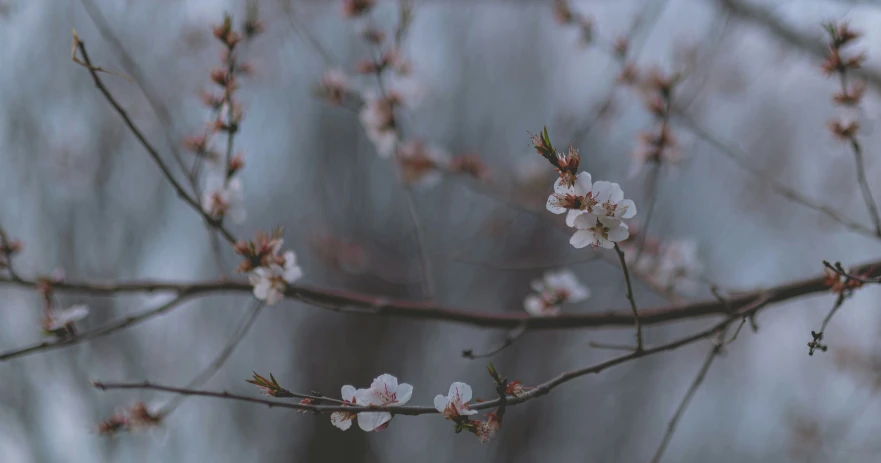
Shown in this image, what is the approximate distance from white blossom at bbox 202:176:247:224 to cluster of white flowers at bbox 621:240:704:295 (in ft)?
4.91

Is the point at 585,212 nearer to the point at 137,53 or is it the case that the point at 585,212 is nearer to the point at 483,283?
the point at 137,53

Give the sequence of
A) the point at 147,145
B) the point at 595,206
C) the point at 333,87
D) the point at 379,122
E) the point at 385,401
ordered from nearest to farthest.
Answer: the point at 595,206
the point at 385,401
the point at 147,145
the point at 379,122
the point at 333,87

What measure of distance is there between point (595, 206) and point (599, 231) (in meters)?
0.05

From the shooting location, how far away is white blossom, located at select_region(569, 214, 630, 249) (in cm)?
100

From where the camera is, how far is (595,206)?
1016 mm

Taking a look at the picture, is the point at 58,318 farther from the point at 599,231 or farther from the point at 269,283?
the point at 599,231

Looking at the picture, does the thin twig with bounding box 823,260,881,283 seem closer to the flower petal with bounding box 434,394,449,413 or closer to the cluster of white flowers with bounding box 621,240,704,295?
the flower petal with bounding box 434,394,449,413

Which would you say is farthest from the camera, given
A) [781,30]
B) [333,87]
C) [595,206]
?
[781,30]

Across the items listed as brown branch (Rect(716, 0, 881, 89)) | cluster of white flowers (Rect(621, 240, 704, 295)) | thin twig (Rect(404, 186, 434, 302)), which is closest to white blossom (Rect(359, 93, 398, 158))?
thin twig (Rect(404, 186, 434, 302))

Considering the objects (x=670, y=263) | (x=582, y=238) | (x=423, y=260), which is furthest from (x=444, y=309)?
(x=670, y=263)

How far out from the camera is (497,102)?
8.96 meters

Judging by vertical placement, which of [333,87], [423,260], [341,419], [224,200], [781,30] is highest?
[781,30]

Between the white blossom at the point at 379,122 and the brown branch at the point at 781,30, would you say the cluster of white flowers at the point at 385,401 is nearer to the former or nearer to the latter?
the white blossom at the point at 379,122

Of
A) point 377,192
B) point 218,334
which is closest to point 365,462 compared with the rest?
point 218,334
